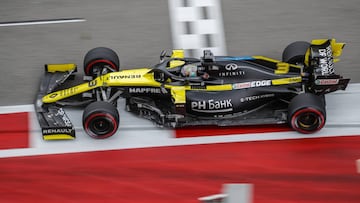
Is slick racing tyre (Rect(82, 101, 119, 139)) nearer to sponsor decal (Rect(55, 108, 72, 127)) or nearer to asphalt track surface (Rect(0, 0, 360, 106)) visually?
sponsor decal (Rect(55, 108, 72, 127))

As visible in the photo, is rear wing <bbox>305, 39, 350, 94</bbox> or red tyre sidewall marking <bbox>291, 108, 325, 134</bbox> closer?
red tyre sidewall marking <bbox>291, 108, 325, 134</bbox>

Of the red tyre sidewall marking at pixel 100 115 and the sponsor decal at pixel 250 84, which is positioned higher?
the sponsor decal at pixel 250 84

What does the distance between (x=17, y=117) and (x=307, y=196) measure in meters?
3.34

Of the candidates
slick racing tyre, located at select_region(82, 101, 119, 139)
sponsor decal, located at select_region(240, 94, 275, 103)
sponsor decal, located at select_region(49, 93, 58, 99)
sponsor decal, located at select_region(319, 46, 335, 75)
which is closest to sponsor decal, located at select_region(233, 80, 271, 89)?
sponsor decal, located at select_region(240, 94, 275, 103)

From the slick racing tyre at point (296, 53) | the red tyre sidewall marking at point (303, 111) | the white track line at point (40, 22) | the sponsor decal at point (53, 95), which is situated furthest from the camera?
the white track line at point (40, 22)

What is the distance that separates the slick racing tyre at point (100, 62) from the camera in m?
7.19

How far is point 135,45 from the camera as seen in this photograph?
320 inches

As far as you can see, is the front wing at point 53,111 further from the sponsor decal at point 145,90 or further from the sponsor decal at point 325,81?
the sponsor decal at point 325,81

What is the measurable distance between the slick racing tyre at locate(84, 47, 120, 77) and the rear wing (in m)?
2.17

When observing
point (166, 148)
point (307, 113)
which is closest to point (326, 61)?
point (307, 113)

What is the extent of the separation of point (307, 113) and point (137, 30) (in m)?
2.93

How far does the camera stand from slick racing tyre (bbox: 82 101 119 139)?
20.8 ft

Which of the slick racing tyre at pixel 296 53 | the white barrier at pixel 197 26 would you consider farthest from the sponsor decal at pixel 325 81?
the white barrier at pixel 197 26

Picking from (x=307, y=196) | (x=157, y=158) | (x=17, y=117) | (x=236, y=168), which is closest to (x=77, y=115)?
(x=17, y=117)
